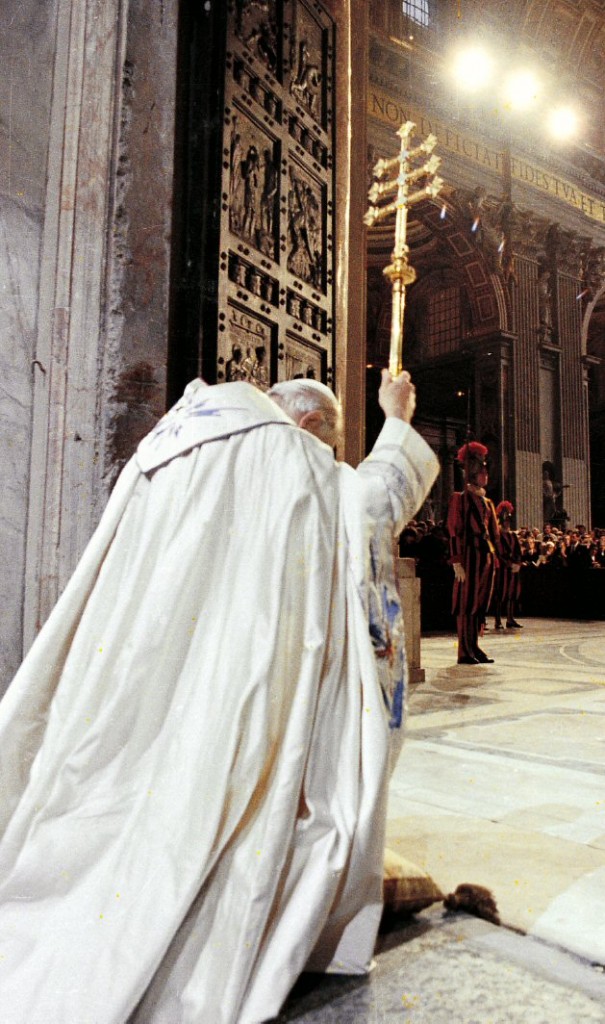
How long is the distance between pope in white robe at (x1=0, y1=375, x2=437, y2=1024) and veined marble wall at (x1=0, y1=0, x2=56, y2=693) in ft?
4.92

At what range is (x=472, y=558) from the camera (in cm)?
727

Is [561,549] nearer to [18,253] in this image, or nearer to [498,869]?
[18,253]

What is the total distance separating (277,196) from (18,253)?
1.41 m

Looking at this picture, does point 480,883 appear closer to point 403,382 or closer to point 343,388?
point 403,382

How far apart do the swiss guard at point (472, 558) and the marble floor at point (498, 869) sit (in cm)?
236

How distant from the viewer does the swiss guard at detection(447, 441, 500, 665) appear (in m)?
7.12

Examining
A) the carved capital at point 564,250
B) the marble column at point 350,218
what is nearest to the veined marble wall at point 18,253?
the marble column at point 350,218

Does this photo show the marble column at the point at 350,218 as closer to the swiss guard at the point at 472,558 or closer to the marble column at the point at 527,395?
the swiss guard at the point at 472,558

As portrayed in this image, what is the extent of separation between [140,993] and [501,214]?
19038 mm

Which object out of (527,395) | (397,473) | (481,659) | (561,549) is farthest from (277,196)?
(527,395)

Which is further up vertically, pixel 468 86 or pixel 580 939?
pixel 468 86

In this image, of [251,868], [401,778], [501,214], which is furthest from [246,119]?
[501,214]

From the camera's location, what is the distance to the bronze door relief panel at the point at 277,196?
3.58 m

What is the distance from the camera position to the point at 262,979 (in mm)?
1352
